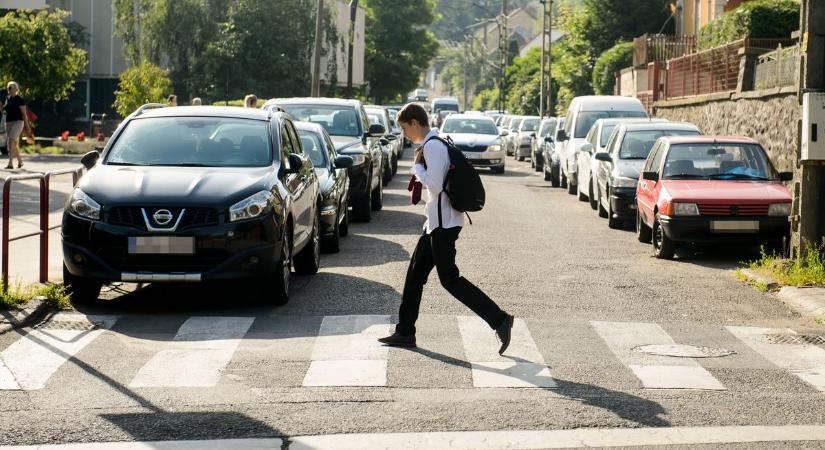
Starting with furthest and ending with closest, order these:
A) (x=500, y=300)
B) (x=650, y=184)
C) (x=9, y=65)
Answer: (x=9, y=65) → (x=650, y=184) → (x=500, y=300)

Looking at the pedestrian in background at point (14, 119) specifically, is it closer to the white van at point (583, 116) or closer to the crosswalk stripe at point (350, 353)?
the white van at point (583, 116)

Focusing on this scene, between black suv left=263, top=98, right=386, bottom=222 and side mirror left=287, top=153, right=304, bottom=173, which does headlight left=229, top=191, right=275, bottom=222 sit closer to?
side mirror left=287, top=153, right=304, bottom=173

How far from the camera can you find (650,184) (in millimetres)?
17781

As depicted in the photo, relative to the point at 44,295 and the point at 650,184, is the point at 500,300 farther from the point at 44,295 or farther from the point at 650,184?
the point at 650,184

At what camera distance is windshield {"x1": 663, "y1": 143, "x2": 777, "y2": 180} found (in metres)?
17.4

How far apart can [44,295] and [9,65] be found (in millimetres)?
29171

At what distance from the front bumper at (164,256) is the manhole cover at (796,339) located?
4.03m

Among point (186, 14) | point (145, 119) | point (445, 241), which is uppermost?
point (186, 14)

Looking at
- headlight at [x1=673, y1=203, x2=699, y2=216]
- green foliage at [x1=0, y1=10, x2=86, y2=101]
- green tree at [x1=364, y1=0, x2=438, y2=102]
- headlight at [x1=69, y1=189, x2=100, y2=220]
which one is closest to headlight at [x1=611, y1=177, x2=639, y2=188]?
headlight at [x1=673, y1=203, x2=699, y2=216]

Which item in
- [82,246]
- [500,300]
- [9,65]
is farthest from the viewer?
[9,65]

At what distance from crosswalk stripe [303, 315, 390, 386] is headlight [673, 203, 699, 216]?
5.83 meters

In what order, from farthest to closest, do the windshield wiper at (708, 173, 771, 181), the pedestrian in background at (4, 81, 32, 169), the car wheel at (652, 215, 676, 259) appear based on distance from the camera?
the pedestrian in background at (4, 81, 32, 169) < the windshield wiper at (708, 173, 771, 181) < the car wheel at (652, 215, 676, 259)

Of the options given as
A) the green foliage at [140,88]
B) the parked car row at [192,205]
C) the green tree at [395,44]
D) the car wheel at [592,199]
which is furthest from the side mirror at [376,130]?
the green tree at [395,44]

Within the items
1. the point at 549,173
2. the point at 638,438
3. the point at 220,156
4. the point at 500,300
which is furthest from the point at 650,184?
the point at 549,173
